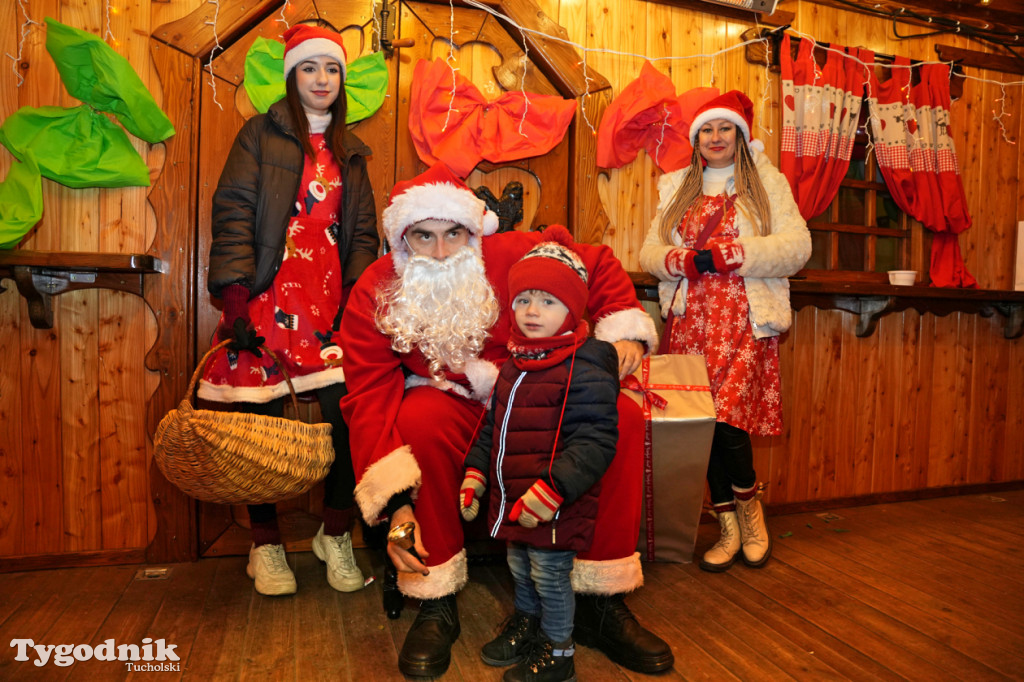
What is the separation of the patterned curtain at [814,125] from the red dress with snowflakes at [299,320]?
2029mm

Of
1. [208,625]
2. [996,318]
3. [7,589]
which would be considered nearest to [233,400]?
[208,625]

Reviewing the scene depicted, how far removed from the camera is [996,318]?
11.1ft

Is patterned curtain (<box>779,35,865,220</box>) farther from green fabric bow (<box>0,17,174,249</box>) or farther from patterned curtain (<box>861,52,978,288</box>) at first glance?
green fabric bow (<box>0,17,174,249</box>)

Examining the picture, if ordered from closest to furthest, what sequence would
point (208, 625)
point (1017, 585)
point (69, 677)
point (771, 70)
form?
point (69, 677), point (208, 625), point (1017, 585), point (771, 70)

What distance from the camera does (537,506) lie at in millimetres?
1339

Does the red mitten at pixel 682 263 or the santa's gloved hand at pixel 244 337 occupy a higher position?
the red mitten at pixel 682 263

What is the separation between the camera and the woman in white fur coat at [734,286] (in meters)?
2.27

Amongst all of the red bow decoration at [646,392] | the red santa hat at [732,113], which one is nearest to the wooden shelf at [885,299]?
the red santa hat at [732,113]

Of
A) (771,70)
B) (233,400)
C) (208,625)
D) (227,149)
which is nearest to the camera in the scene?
(208,625)

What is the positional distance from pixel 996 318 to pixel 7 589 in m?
4.48

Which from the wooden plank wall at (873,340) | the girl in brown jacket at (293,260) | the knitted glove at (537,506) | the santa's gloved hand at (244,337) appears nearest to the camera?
the knitted glove at (537,506)

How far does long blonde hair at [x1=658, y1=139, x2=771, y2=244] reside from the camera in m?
2.35

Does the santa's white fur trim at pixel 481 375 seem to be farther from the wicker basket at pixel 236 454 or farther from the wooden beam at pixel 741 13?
the wooden beam at pixel 741 13

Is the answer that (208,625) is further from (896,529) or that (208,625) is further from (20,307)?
(896,529)
